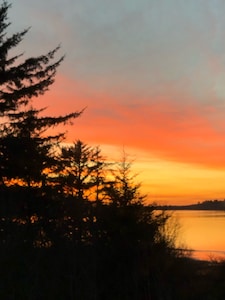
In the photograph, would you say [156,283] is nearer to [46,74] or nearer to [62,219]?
[62,219]

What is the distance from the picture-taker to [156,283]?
1567 centimetres

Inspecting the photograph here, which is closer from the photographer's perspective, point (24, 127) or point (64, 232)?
point (64, 232)

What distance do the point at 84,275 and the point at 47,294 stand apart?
5.63 ft

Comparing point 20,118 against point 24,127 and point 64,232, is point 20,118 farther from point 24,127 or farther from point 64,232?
point 64,232

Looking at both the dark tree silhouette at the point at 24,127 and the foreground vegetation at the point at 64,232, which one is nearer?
the foreground vegetation at the point at 64,232

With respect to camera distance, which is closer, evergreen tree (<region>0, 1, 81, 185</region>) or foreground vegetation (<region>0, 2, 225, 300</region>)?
foreground vegetation (<region>0, 2, 225, 300</region>)

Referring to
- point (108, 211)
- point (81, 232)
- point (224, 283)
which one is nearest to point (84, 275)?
point (81, 232)

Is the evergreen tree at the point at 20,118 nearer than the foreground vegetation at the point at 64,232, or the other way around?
the foreground vegetation at the point at 64,232

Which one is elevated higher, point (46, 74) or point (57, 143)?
point (46, 74)

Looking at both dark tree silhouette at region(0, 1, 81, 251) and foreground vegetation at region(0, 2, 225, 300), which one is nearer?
foreground vegetation at region(0, 2, 225, 300)

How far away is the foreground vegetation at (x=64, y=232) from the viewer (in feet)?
36.0

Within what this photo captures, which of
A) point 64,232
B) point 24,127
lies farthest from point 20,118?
point 64,232

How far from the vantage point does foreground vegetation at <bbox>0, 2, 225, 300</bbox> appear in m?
11.0

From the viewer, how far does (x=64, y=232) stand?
1234 cm
